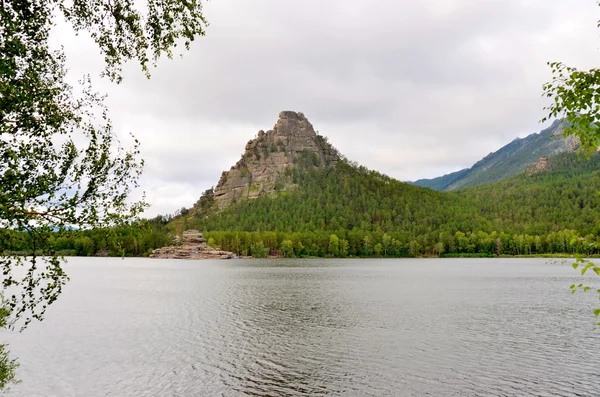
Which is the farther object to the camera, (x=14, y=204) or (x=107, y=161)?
(x=107, y=161)

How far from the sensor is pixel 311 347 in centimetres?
3394

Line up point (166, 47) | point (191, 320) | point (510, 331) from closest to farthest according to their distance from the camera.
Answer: point (166, 47) < point (510, 331) < point (191, 320)

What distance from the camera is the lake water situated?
81.5ft

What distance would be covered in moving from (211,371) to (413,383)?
1285 centimetres

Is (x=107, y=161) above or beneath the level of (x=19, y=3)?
beneath

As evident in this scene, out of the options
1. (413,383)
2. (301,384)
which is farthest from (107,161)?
(413,383)

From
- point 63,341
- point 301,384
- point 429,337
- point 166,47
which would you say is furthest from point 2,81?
point 429,337

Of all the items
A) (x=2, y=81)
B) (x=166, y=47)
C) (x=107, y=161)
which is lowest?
(x=107, y=161)

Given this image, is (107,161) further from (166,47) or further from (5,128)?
(166,47)

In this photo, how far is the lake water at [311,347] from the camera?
2483 cm

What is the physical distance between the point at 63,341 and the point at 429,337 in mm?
31054

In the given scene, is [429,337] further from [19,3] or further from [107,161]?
[19,3]

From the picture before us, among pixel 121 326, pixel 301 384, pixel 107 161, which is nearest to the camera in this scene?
pixel 107 161

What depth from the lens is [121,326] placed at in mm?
42344
